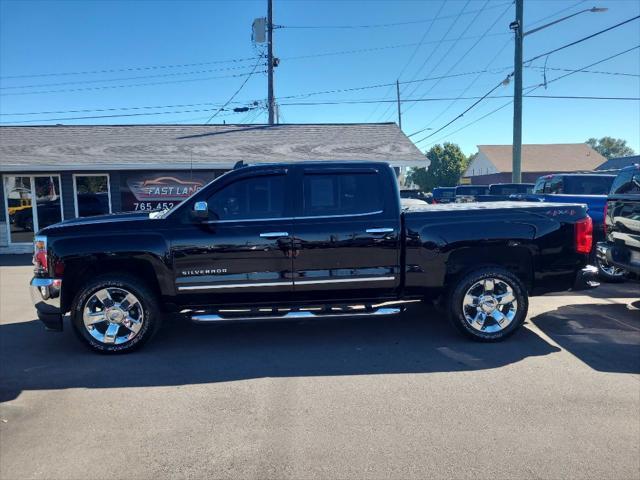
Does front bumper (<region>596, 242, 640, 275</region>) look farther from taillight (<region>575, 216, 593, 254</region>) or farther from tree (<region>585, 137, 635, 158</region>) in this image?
tree (<region>585, 137, 635, 158</region>)

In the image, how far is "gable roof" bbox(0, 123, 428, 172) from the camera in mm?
13852

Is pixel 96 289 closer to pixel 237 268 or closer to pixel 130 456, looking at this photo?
pixel 237 268

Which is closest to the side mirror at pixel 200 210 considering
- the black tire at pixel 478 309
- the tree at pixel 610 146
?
the black tire at pixel 478 309

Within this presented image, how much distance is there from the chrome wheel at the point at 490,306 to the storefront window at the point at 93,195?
1198 centimetres

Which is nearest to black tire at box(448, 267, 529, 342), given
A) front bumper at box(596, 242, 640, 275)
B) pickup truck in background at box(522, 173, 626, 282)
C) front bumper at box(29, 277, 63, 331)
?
front bumper at box(596, 242, 640, 275)

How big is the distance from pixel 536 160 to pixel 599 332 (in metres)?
51.9

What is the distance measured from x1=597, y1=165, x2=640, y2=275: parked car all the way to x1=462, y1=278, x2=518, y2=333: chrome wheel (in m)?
2.06

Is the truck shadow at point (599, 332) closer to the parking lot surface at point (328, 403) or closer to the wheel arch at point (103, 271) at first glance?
the parking lot surface at point (328, 403)

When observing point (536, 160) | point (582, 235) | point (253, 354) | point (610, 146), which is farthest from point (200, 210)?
point (610, 146)

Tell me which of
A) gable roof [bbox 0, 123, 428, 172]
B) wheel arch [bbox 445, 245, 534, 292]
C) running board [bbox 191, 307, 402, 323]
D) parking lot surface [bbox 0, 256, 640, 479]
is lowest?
parking lot surface [bbox 0, 256, 640, 479]

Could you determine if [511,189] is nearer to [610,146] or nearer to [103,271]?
Answer: [103,271]

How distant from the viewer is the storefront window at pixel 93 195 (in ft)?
46.8

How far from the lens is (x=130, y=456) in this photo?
3.25 metres

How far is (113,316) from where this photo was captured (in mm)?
5113
